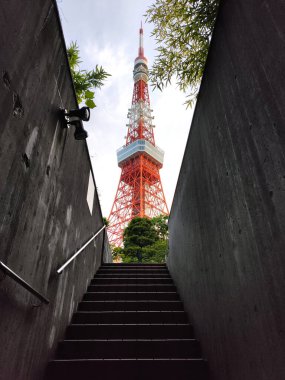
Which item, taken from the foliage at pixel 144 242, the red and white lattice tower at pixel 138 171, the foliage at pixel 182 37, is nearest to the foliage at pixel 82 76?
the foliage at pixel 182 37

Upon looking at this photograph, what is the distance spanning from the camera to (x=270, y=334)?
92 cm

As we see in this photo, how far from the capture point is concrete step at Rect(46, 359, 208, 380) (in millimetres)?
1717

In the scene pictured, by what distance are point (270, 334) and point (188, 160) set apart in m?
1.93

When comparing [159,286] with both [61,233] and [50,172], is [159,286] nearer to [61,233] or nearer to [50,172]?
[61,233]

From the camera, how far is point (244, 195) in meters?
1.20

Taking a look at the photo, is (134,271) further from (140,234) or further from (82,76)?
(140,234)

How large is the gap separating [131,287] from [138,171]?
1891cm

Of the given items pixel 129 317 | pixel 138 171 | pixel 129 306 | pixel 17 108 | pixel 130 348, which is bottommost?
pixel 130 348

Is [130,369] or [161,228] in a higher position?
[161,228]

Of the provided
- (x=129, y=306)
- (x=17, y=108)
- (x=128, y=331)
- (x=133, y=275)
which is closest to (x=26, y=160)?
(x=17, y=108)

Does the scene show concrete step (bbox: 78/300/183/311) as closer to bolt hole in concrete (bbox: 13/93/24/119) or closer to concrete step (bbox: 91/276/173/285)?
concrete step (bbox: 91/276/173/285)

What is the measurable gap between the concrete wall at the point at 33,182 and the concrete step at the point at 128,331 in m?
0.18

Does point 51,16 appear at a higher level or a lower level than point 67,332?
higher

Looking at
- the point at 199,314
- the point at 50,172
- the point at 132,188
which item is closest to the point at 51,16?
the point at 50,172
